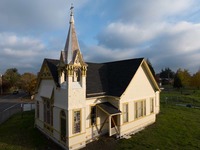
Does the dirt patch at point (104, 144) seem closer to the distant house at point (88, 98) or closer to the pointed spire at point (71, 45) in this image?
the distant house at point (88, 98)

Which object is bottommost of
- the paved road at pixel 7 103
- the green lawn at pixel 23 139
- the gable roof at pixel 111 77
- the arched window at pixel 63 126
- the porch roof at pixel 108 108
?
the green lawn at pixel 23 139

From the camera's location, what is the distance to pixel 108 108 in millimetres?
15273

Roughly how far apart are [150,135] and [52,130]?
959 centimetres

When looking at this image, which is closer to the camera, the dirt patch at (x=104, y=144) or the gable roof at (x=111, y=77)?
the dirt patch at (x=104, y=144)

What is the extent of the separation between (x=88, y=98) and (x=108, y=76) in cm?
564

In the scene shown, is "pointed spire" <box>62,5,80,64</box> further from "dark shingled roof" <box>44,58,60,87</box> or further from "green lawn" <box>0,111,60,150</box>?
"green lawn" <box>0,111,60,150</box>

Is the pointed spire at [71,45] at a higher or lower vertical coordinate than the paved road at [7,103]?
higher

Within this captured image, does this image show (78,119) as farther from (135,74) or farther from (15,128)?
(15,128)

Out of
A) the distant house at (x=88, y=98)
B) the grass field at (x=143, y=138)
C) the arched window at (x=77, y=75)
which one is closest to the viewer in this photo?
the distant house at (x=88, y=98)

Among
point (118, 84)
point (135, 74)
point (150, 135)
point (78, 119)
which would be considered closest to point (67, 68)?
point (78, 119)

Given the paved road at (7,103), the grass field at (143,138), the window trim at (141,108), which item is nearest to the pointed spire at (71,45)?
the grass field at (143,138)

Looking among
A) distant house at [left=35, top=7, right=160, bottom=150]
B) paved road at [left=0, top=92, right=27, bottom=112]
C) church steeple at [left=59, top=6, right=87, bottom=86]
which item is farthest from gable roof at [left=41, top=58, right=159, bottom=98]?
paved road at [left=0, top=92, right=27, bottom=112]

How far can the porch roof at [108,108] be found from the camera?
1471 centimetres

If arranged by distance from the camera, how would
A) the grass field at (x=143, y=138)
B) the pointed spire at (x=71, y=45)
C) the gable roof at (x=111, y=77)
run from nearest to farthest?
the pointed spire at (x=71, y=45) < the grass field at (x=143, y=138) < the gable roof at (x=111, y=77)
